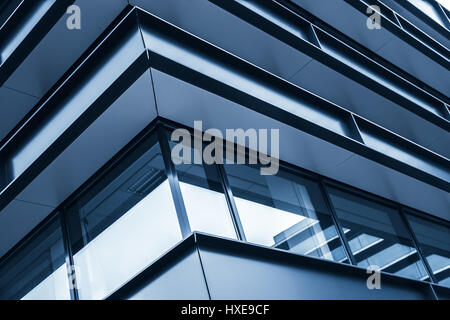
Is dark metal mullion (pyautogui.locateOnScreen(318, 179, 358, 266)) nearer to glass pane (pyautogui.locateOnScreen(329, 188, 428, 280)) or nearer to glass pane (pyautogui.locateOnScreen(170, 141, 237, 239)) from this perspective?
glass pane (pyautogui.locateOnScreen(329, 188, 428, 280))

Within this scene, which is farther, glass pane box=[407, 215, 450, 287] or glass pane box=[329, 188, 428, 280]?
glass pane box=[407, 215, 450, 287]

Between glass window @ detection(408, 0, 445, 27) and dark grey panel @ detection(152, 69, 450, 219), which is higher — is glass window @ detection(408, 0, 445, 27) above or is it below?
above

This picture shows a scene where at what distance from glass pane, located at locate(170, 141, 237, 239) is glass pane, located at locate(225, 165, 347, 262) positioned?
0.27 meters

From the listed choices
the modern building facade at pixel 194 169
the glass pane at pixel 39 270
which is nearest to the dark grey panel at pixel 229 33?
the modern building facade at pixel 194 169

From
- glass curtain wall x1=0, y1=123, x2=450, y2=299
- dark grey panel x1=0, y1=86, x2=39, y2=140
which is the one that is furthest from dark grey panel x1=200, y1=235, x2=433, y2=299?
dark grey panel x1=0, y1=86, x2=39, y2=140

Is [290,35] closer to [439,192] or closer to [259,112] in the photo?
[259,112]

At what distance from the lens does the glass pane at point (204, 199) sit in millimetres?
6324

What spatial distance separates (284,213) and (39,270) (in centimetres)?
350

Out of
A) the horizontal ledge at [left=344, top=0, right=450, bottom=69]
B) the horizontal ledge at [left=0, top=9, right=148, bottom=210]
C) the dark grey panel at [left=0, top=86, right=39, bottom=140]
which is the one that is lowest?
the horizontal ledge at [left=0, top=9, right=148, bottom=210]

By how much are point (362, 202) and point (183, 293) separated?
455 centimetres

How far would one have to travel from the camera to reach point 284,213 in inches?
298

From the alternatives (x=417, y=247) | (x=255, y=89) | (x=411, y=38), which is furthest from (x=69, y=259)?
(x=411, y=38)

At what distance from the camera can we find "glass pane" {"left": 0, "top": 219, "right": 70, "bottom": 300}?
296 inches
